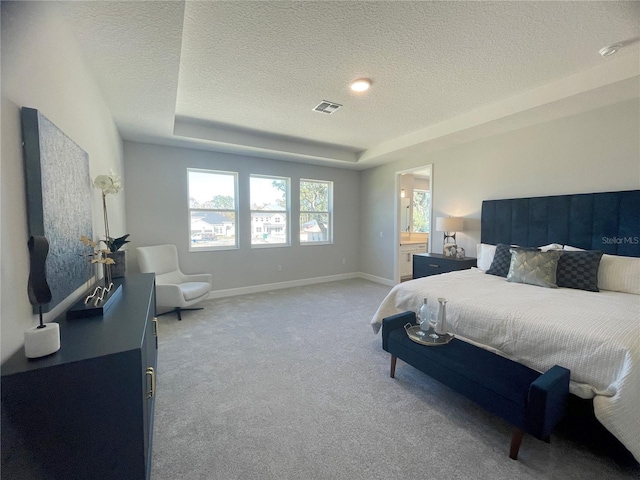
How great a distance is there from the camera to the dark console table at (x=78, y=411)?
92 cm

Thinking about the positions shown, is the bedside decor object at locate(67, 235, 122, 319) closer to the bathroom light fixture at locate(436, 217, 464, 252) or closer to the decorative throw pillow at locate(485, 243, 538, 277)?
the decorative throw pillow at locate(485, 243, 538, 277)

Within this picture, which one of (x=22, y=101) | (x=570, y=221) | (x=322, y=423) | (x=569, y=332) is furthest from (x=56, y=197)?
(x=570, y=221)

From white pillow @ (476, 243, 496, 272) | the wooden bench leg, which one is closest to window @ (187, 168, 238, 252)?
white pillow @ (476, 243, 496, 272)

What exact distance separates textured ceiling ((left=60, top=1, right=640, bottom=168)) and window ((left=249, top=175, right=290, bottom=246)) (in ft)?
4.90

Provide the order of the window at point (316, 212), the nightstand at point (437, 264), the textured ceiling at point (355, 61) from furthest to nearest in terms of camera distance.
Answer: the window at point (316, 212)
the nightstand at point (437, 264)
the textured ceiling at point (355, 61)

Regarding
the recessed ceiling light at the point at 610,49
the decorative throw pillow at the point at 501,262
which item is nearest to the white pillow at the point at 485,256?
the decorative throw pillow at the point at 501,262

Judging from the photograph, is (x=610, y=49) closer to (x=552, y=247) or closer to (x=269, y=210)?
(x=552, y=247)

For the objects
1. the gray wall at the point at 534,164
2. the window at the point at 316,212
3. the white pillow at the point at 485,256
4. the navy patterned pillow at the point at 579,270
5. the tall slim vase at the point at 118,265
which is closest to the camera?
the tall slim vase at the point at 118,265

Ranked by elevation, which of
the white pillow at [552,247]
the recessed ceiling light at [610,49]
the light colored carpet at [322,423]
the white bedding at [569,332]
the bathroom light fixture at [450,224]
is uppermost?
the recessed ceiling light at [610,49]

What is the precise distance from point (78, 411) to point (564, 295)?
3.29m

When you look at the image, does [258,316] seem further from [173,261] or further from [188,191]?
[188,191]

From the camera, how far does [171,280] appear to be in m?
4.06

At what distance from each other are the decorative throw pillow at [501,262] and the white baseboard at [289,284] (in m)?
2.43

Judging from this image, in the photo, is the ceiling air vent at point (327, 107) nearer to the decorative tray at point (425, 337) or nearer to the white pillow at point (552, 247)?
the decorative tray at point (425, 337)
